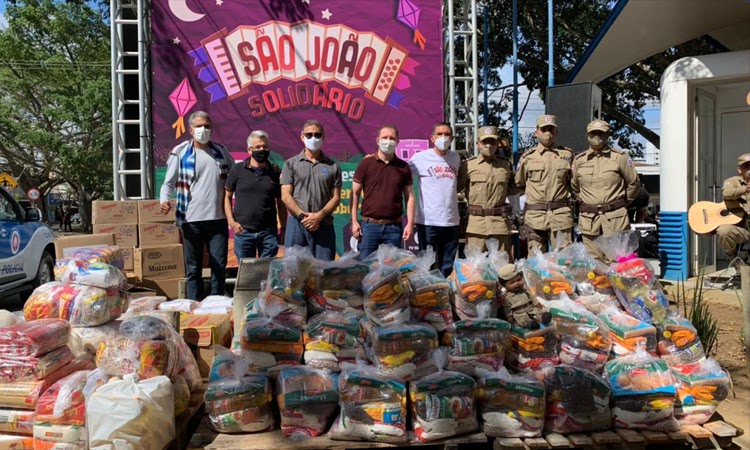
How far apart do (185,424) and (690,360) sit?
292cm

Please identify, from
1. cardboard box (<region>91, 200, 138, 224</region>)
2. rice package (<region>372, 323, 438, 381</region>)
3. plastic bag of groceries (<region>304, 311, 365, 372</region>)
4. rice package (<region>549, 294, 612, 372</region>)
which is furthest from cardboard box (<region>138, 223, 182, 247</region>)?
rice package (<region>549, 294, 612, 372</region>)

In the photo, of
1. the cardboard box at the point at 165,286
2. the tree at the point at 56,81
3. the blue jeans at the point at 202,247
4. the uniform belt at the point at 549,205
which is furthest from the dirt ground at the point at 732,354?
the tree at the point at 56,81

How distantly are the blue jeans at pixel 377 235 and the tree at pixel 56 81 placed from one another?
864 inches

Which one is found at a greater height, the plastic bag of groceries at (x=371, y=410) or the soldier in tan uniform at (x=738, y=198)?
the soldier in tan uniform at (x=738, y=198)

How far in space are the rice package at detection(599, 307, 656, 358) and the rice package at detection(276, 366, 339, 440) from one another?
1.68m

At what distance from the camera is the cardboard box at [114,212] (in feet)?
20.1

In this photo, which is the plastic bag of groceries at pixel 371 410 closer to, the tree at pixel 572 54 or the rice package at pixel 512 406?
the rice package at pixel 512 406

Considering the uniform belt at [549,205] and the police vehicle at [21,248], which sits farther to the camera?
the police vehicle at [21,248]

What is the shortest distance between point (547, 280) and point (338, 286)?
1.37 metres

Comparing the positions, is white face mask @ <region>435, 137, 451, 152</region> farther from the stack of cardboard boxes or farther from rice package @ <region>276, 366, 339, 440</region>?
the stack of cardboard boxes

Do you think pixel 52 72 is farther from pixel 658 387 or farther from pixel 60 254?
pixel 658 387

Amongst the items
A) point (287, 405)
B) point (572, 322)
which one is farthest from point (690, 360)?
point (287, 405)

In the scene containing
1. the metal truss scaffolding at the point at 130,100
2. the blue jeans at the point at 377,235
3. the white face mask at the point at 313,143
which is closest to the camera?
the white face mask at the point at 313,143

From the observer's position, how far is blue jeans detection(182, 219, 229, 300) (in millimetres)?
5012
